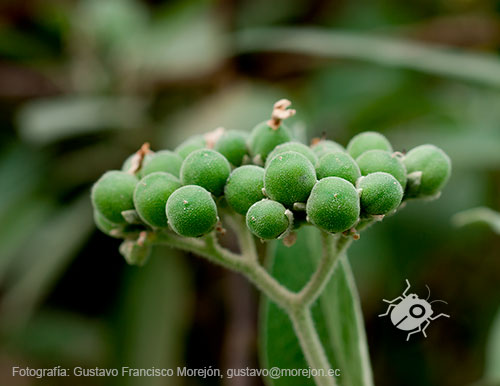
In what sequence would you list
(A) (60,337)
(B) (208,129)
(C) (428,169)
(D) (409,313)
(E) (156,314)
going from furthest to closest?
(A) (60,337), (E) (156,314), (B) (208,129), (D) (409,313), (C) (428,169)

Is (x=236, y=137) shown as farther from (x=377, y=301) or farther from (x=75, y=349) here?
(x=75, y=349)

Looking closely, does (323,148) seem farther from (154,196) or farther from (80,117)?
(80,117)

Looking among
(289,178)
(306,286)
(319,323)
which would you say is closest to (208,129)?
(319,323)

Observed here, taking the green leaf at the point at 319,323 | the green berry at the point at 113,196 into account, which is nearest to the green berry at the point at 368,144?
the green leaf at the point at 319,323

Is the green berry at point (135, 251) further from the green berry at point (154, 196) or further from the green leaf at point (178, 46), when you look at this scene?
the green leaf at point (178, 46)

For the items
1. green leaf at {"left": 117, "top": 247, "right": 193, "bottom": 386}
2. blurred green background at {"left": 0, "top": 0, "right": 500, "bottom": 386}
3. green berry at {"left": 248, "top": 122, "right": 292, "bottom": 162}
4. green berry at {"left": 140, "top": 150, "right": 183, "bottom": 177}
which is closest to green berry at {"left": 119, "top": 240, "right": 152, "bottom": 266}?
green berry at {"left": 140, "top": 150, "right": 183, "bottom": 177}

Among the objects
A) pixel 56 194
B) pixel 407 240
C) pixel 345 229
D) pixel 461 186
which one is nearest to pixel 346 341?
pixel 345 229

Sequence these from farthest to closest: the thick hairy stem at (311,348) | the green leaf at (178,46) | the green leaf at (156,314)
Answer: the green leaf at (178,46), the green leaf at (156,314), the thick hairy stem at (311,348)
